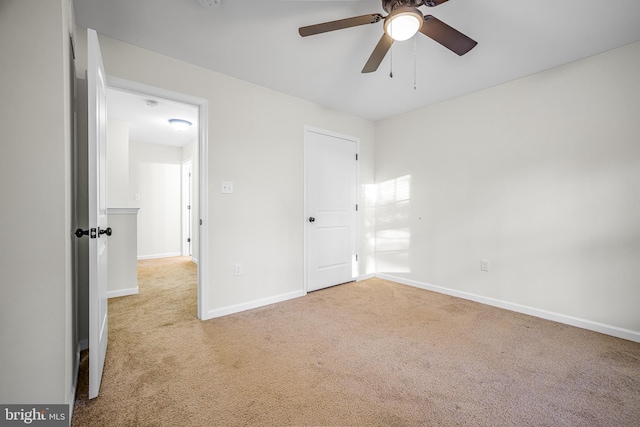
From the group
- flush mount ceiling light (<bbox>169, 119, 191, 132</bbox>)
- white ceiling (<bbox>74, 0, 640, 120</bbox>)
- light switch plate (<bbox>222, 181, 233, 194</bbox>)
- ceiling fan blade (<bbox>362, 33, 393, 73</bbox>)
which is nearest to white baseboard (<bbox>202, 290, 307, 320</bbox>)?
light switch plate (<bbox>222, 181, 233, 194</bbox>)

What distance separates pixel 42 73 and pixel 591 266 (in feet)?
12.8

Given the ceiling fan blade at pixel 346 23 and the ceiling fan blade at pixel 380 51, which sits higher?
the ceiling fan blade at pixel 346 23

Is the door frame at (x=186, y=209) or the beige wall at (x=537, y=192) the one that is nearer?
the beige wall at (x=537, y=192)

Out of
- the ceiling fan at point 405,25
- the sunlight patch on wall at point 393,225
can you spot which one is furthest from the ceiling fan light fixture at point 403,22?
the sunlight patch on wall at point 393,225

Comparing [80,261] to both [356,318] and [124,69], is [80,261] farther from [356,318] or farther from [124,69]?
[356,318]

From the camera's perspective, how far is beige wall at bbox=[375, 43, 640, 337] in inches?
89.5

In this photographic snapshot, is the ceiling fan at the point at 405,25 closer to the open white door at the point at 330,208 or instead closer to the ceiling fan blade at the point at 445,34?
the ceiling fan blade at the point at 445,34

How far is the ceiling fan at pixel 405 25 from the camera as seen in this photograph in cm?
150

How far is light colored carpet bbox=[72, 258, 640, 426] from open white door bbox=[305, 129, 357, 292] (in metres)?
0.78

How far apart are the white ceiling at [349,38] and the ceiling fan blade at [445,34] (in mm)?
230

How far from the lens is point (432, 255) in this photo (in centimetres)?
348

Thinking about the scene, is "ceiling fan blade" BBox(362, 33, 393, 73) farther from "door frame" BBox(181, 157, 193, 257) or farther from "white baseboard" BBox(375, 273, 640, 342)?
"door frame" BBox(181, 157, 193, 257)

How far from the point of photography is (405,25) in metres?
1.54

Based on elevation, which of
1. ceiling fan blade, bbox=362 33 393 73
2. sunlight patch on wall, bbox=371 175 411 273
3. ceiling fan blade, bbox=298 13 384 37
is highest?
ceiling fan blade, bbox=298 13 384 37
